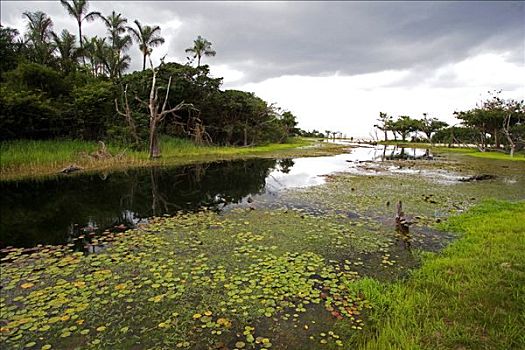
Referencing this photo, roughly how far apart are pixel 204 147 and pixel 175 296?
2444 cm

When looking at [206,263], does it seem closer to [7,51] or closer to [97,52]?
[7,51]

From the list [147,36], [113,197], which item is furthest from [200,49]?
[113,197]

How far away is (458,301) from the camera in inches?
165

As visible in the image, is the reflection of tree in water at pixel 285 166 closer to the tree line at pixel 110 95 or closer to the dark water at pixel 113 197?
the dark water at pixel 113 197

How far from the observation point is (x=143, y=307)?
4.23 meters

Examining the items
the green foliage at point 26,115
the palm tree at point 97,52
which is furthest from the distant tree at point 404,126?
the green foliage at point 26,115

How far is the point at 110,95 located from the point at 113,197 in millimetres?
13697

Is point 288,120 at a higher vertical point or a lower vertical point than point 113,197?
higher

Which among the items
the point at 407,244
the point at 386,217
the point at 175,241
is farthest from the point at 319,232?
the point at 175,241

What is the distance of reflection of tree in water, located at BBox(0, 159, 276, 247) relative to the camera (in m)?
7.86

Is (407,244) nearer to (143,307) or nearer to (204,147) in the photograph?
(143,307)

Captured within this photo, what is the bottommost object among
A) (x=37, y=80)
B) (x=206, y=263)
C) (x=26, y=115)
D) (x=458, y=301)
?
(x=206, y=263)

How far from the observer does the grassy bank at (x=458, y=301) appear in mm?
3443

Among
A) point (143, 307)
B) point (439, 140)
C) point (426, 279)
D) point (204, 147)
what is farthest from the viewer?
point (439, 140)
